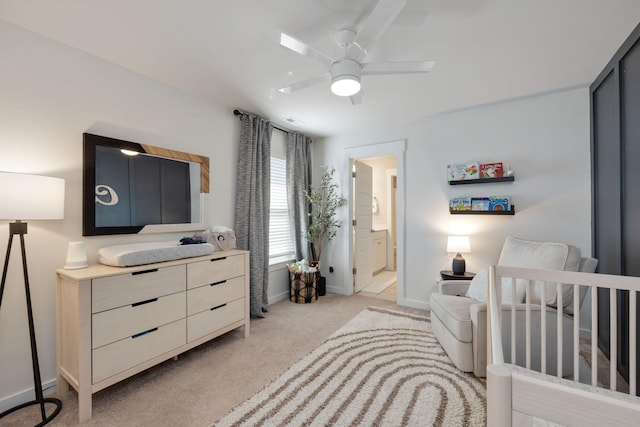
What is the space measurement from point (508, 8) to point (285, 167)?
2.84m

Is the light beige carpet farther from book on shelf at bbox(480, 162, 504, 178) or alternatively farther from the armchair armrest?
book on shelf at bbox(480, 162, 504, 178)

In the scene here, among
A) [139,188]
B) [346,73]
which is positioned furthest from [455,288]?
[139,188]

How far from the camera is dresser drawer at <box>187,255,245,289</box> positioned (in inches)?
88.7

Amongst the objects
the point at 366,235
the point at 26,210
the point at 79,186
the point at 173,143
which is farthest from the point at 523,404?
the point at 366,235

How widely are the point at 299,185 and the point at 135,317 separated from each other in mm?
2581

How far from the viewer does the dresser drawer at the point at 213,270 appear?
2252 millimetres

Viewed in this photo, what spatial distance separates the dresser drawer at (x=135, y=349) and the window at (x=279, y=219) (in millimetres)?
1677

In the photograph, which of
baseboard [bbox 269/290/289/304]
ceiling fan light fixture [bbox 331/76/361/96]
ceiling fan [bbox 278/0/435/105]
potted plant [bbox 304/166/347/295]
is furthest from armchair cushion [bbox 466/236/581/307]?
baseboard [bbox 269/290/289/304]

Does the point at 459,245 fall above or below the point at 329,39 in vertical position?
below

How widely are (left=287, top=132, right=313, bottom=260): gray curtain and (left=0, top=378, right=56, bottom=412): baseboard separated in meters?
2.64

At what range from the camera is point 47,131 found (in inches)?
74.7

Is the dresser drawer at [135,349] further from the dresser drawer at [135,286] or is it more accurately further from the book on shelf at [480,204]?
the book on shelf at [480,204]

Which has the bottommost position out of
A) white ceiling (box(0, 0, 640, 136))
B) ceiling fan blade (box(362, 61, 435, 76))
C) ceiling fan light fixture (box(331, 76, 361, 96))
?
ceiling fan light fixture (box(331, 76, 361, 96))

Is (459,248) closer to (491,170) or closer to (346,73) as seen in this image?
(491,170)
